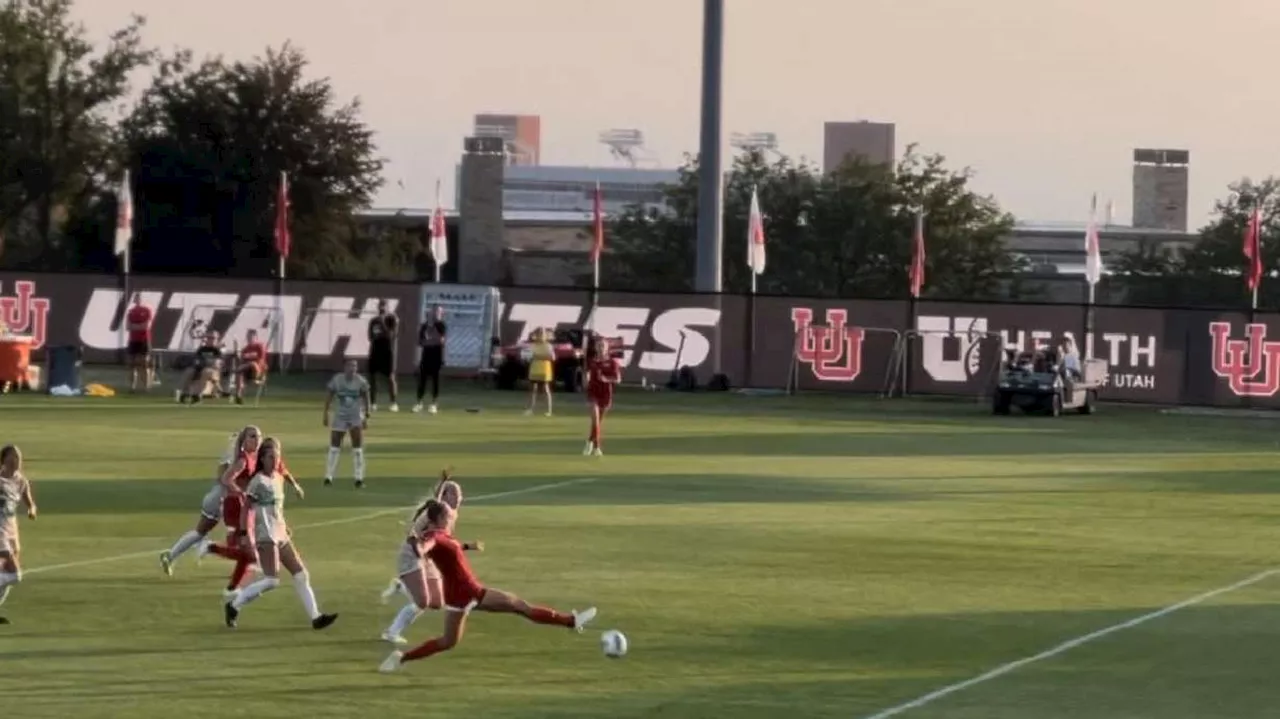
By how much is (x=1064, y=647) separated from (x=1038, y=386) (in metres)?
35.0

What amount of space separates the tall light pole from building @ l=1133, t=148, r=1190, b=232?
6244 centimetres

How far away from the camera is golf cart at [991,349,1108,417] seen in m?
53.0

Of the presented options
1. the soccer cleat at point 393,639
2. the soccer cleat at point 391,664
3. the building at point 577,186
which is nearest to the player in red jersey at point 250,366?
the soccer cleat at point 393,639

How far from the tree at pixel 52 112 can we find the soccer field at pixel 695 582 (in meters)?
42.1

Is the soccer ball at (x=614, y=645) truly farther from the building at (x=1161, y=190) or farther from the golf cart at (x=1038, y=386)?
the building at (x=1161, y=190)

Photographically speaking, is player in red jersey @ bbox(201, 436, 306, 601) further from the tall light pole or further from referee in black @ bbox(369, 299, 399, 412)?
the tall light pole

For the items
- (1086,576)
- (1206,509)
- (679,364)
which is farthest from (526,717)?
(679,364)

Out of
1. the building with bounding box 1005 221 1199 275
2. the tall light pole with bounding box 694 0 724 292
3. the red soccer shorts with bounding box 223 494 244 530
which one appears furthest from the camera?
the building with bounding box 1005 221 1199 275

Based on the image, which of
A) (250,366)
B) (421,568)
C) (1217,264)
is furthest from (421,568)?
(1217,264)

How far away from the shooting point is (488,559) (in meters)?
23.2

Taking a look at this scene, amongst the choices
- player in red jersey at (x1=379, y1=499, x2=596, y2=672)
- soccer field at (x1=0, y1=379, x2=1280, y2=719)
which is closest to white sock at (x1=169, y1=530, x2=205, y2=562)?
soccer field at (x1=0, y1=379, x2=1280, y2=719)

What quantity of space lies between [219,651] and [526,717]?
128 inches

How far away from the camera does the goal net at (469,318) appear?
5934 cm

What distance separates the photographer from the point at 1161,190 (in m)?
126
